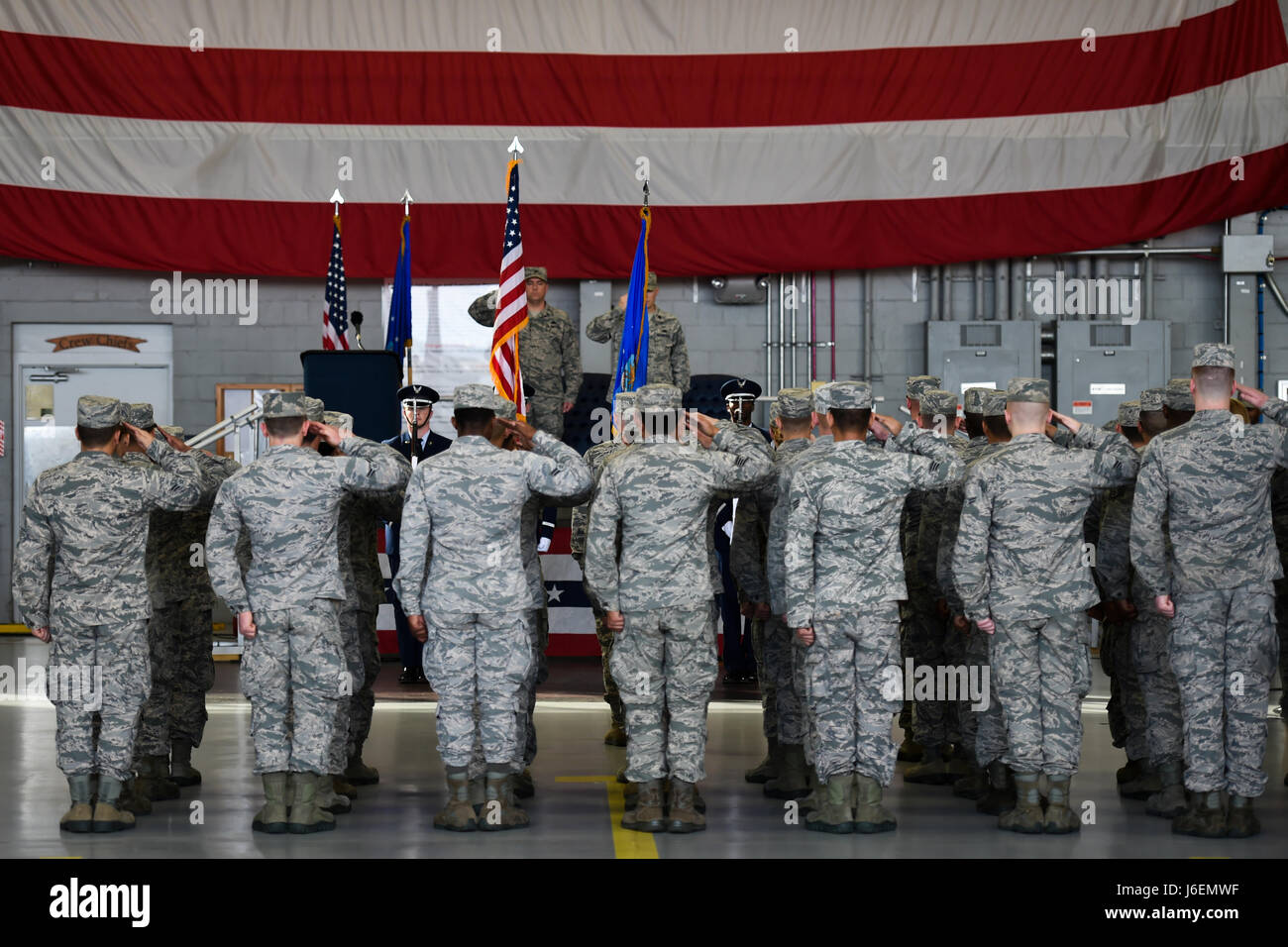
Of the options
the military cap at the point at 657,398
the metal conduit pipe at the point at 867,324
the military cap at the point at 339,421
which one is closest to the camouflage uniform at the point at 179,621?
the military cap at the point at 339,421

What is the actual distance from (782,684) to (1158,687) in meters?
1.60

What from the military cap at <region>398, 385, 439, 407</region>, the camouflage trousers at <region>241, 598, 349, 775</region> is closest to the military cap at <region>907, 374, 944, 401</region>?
the military cap at <region>398, 385, 439, 407</region>

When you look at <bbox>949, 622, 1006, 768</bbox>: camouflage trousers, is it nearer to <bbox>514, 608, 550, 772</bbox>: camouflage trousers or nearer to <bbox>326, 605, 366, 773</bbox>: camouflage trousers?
<bbox>514, 608, 550, 772</bbox>: camouflage trousers

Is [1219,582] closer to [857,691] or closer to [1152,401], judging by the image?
[1152,401]

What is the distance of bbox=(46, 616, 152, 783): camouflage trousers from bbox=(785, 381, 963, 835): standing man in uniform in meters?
2.64

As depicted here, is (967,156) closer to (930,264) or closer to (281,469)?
(930,264)

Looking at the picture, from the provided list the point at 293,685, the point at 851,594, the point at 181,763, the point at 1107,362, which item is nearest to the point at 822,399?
the point at 851,594

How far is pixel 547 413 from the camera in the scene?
10.3 metres

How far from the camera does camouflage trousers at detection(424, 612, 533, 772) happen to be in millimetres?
5398

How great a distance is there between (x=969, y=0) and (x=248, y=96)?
6223 millimetres

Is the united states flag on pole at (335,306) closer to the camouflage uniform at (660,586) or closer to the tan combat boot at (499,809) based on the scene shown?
the camouflage uniform at (660,586)

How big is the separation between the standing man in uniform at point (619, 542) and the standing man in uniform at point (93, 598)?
1.83 meters
